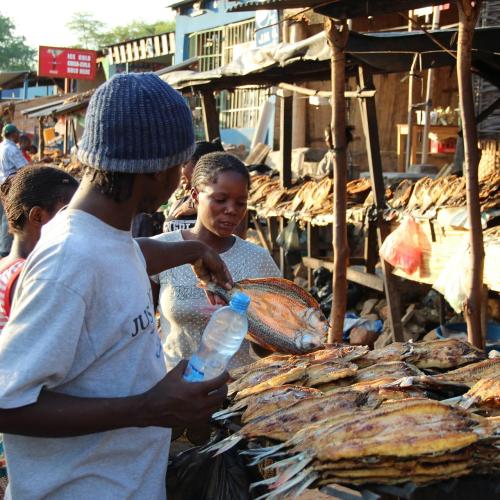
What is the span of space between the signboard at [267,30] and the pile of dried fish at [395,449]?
1533 cm

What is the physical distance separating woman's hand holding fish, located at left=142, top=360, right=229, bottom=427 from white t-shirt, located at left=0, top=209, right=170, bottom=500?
14 centimetres

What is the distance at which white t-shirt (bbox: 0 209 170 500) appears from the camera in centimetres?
168

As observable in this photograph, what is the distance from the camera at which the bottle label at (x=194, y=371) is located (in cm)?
186

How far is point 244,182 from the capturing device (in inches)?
145

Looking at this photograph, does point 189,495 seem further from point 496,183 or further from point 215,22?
point 215,22

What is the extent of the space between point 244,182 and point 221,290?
0.87 meters

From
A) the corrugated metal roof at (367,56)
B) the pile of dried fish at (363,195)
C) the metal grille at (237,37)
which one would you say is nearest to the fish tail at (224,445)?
the pile of dried fish at (363,195)

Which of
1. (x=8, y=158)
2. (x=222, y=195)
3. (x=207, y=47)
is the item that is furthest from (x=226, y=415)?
(x=207, y=47)

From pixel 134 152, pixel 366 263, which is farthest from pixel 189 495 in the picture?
pixel 366 263

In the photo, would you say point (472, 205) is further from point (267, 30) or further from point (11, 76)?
point (11, 76)

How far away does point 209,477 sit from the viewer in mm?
2441

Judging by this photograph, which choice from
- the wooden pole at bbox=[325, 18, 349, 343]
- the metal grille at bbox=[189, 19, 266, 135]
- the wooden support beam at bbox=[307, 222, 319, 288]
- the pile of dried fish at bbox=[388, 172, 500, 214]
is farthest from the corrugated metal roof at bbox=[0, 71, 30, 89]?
the wooden pole at bbox=[325, 18, 349, 343]

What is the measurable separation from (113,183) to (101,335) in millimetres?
361

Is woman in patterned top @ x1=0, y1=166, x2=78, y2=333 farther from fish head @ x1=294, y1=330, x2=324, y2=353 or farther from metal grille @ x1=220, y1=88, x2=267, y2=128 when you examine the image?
metal grille @ x1=220, y1=88, x2=267, y2=128
